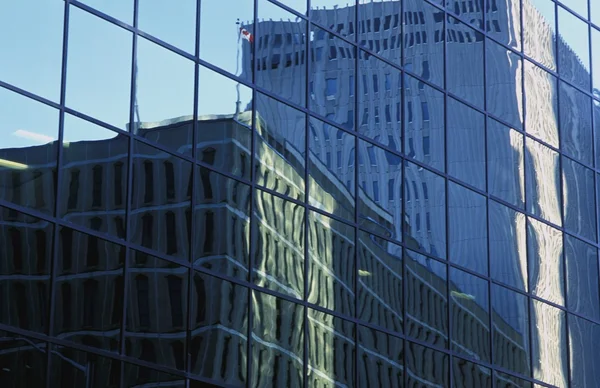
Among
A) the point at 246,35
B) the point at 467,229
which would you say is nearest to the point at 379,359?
the point at 467,229

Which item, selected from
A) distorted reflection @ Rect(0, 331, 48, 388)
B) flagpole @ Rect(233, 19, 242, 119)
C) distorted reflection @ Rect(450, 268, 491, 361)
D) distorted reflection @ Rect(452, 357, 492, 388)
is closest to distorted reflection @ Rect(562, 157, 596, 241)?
distorted reflection @ Rect(450, 268, 491, 361)

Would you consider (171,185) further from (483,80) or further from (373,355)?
(483,80)

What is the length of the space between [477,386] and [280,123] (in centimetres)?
897

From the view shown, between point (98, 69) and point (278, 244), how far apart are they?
561cm

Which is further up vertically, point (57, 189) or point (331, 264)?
point (57, 189)

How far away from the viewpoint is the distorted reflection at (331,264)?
99.3 ft

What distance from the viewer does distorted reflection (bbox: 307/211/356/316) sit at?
30.3m

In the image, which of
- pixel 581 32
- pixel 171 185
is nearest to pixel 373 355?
pixel 171 185

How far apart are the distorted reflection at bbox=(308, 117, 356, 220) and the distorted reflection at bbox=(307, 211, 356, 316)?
0.39 meters

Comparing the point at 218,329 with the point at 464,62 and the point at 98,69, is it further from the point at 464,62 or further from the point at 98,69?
the point at 464,62

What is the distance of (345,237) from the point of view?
31.5 meters

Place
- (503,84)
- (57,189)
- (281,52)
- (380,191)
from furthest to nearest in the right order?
(503,84) < (380,191) < (281,52) < (57,189)

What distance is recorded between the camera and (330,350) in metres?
30.3

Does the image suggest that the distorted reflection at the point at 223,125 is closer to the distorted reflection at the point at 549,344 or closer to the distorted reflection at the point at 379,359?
the distorted reflection at the point at 379,359
